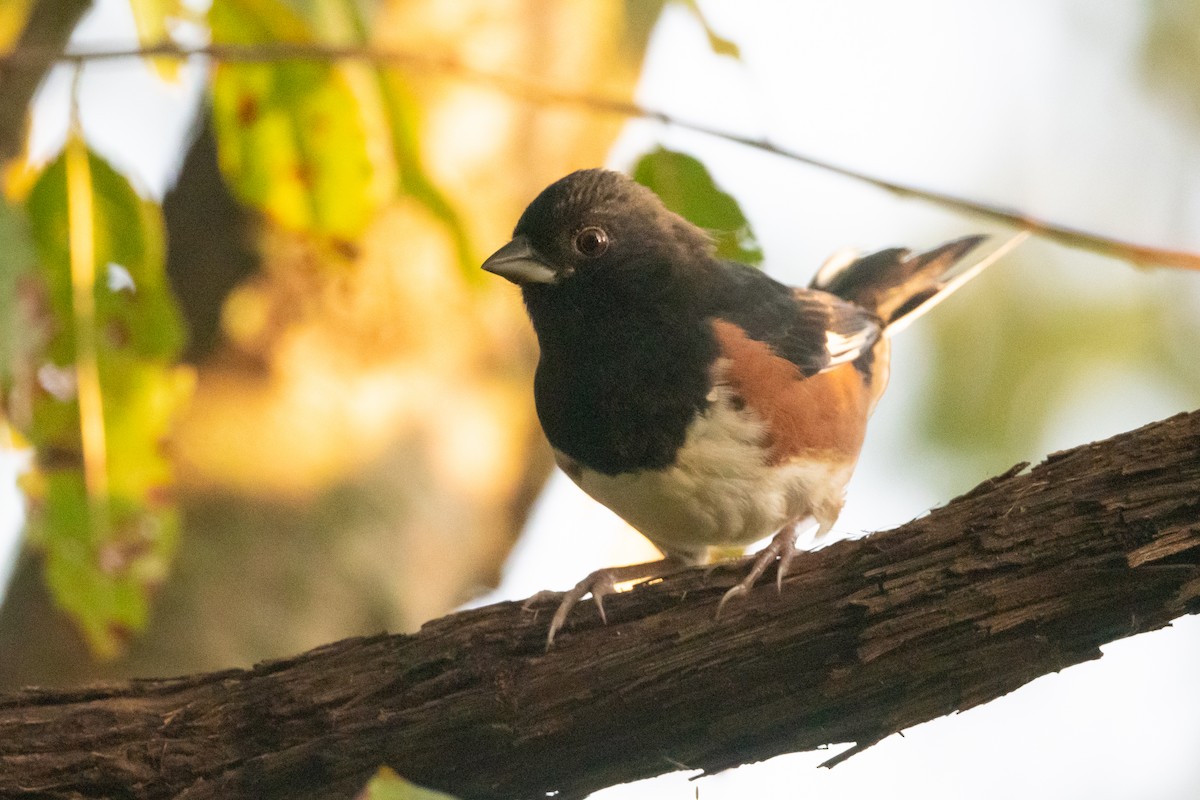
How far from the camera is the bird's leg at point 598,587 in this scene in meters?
2.16

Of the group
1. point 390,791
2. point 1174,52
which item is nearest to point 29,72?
point 390,791

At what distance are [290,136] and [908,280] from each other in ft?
6.93

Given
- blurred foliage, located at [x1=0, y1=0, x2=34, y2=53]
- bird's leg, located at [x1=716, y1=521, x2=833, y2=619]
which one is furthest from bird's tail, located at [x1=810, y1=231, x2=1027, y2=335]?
blurred foliage, located at [x1=0, y1=0, x2=34, y2=53]


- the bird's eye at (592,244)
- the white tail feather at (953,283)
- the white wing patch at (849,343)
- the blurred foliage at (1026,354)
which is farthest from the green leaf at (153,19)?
the blurred foliage at (1026,354)

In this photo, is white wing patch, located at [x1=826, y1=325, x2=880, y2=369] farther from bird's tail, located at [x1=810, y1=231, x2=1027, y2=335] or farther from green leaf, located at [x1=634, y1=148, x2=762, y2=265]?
green leaf, located at [x1=634, y1=148, x2=762, y2=265]

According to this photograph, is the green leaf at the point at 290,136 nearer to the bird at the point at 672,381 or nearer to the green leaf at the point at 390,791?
the bird at the point at 672,381

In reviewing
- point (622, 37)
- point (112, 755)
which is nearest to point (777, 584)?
point (112, 755)

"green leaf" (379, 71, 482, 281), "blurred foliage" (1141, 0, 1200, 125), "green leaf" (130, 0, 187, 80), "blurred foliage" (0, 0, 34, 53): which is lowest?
"green leaf" (379, 71, 482, 281)

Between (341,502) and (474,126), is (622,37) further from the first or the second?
(341,502)

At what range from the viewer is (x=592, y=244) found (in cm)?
291

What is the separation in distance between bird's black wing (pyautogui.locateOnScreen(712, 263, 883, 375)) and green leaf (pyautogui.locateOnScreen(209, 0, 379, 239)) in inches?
39.6

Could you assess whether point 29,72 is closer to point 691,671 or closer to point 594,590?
point 594,590

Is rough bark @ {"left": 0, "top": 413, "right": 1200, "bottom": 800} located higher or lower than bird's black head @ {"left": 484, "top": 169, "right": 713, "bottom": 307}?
lower

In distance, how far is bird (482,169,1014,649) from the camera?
2.63 meters
